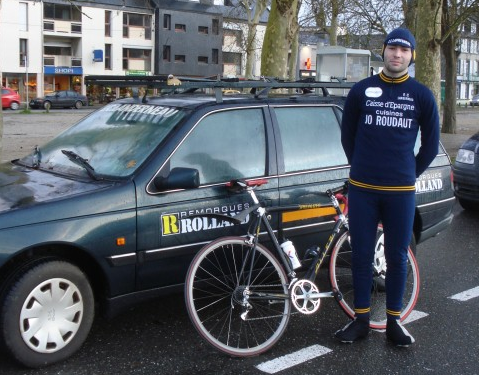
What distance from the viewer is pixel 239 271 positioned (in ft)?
13.4

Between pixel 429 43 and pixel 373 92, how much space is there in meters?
12.2

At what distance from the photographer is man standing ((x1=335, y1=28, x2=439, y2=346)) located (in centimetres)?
390

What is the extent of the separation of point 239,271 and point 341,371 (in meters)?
0.88

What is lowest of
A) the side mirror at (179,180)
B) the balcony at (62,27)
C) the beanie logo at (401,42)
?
the side mirror at (179,180)

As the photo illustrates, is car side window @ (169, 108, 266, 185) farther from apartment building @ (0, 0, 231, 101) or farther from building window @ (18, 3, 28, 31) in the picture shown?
building window @ (18, 3, 28, 31)

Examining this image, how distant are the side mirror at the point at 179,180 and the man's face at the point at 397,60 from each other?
137 centimetres

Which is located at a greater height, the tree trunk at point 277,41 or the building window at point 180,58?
the building window at point 180,58

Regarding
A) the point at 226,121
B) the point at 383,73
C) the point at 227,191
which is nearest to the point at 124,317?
the point at 227,191

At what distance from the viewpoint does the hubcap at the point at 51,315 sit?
358 cm

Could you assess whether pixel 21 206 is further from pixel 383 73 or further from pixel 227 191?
pixel 383 73

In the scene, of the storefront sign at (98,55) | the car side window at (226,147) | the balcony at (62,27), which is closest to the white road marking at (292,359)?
the car side window at (226,147)

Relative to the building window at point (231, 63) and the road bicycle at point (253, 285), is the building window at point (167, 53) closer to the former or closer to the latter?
the building window at point (231, 63)

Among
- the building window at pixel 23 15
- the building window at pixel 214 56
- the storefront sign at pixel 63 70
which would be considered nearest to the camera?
the building window at pixel 23 15

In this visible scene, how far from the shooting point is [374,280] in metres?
4.73
